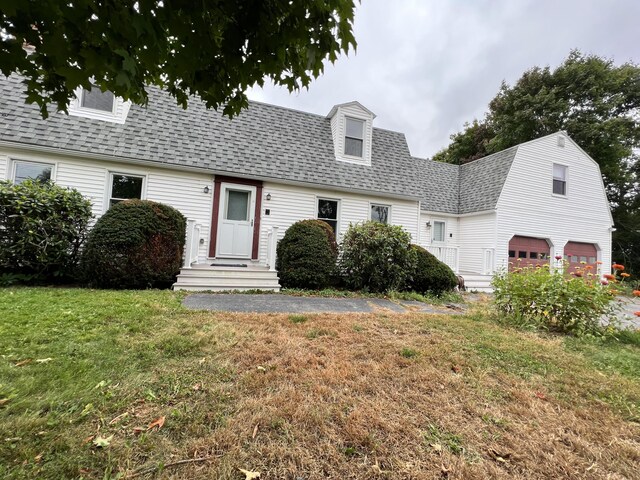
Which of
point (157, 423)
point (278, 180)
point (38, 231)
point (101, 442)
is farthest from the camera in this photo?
point (278, 180)

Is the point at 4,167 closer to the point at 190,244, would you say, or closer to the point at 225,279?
the point at 190,244

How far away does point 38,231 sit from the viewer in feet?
18.8

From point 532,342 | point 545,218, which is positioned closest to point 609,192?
point 545,218

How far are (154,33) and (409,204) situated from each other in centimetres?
954

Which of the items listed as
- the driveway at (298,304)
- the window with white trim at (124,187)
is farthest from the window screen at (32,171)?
the driveway at (298,304)

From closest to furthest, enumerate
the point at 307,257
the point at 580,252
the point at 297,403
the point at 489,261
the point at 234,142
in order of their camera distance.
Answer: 1. the point at 297,403
2. the point at 307,257
3. the point at 234,142
4. the point at 489,261
5. the point at 580,252

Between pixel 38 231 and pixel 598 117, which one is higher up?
pixel 598 117

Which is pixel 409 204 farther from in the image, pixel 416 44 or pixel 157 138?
pixel 157 138

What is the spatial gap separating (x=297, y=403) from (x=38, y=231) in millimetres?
6704

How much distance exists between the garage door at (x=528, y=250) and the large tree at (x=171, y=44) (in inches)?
482

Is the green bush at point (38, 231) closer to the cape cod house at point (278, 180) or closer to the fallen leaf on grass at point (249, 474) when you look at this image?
the cape cod house at point (278, 180)

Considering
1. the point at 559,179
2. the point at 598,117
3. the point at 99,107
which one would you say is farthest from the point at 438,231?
the point at 598,117

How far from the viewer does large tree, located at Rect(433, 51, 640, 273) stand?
16.7m

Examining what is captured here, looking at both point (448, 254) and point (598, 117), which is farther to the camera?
point (598, 117)
